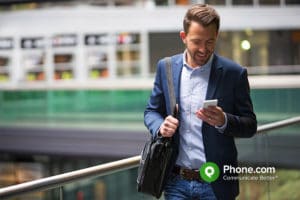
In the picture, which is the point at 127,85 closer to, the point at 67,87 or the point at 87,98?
the point at 87,98

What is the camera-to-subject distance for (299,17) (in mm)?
5500

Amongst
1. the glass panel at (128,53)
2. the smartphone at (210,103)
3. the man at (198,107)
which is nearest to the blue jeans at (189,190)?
the man at (198,107)

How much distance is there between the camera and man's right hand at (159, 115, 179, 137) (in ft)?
6.11

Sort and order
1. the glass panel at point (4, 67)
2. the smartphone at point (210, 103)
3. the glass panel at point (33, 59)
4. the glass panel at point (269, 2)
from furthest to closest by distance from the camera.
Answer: the glass panel at point (4, 67) → the glass panel at point (33, 59) → the glass panel at point (269, 2) → the smartphone at point (210, 103)

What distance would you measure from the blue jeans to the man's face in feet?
1.43

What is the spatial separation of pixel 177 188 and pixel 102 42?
→ 33.1 feet

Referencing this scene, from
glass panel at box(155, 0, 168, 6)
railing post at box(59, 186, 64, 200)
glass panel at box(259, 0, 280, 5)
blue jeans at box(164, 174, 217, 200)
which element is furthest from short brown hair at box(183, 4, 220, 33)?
glass panel at box(155, 0, 168, 6)

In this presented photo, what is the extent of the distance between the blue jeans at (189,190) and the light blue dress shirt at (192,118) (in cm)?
6

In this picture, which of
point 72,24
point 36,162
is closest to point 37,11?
point 72,24

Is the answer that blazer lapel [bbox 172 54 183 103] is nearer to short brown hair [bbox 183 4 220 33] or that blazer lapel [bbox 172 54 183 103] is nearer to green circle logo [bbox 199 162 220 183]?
short brown hair [bbox 183 4 220 33]

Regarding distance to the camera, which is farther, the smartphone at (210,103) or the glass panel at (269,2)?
the glass panel at (269,2)

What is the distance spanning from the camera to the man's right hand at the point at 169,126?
186 cm

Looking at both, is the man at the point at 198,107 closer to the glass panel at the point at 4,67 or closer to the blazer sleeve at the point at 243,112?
the blazer sleeve at the point at 243,112

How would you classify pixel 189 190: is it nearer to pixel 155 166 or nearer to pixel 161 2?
pixel 155 166
